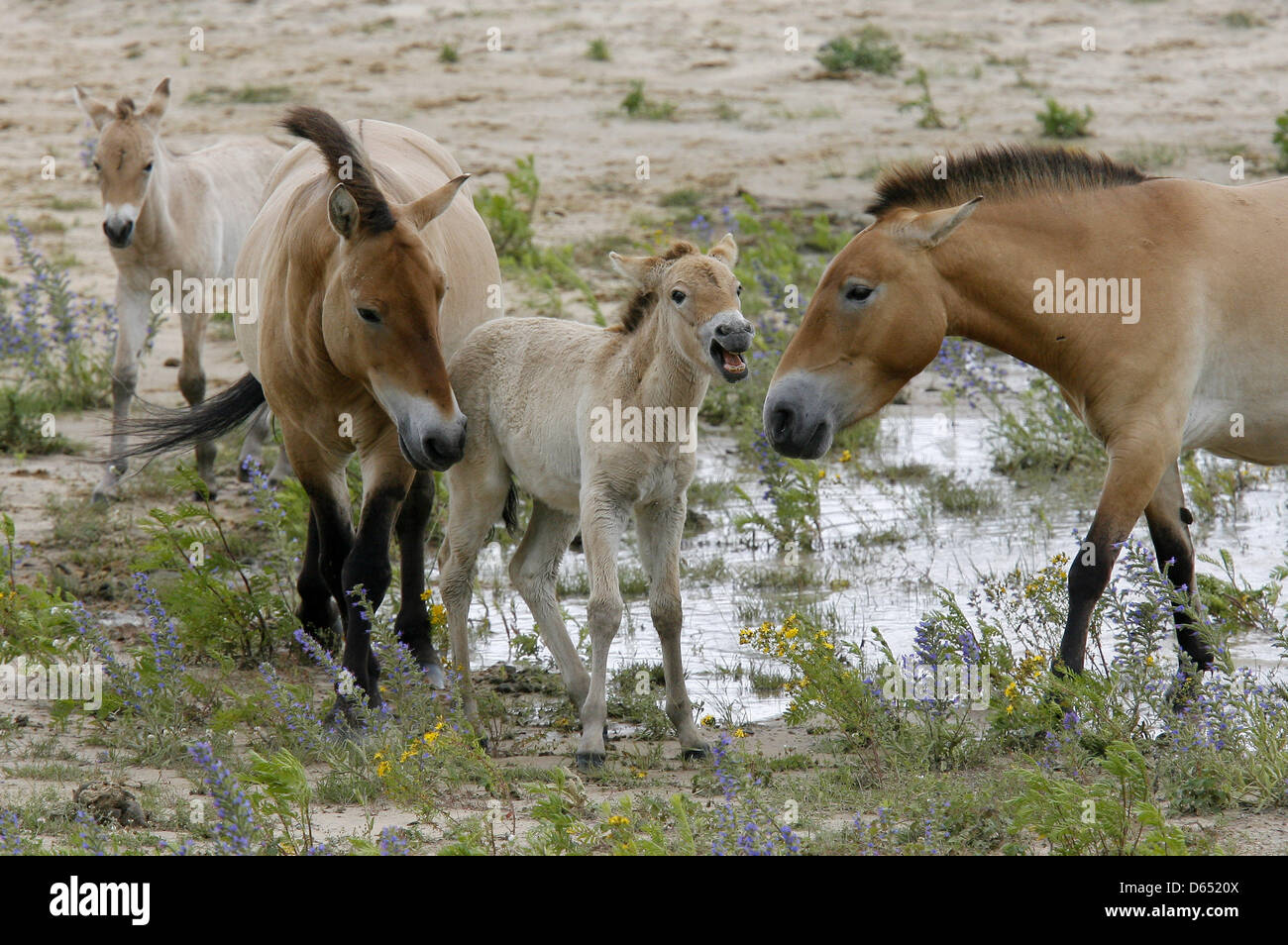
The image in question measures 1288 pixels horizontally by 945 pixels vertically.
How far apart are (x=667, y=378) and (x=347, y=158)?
1.28 metres

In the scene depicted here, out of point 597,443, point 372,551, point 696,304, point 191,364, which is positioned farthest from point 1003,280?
point 191,364

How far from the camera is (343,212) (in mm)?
4785

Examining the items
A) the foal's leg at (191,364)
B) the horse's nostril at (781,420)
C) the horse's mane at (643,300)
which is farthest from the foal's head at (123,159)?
the horse's nostril at (781,420)

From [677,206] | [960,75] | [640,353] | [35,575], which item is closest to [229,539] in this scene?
[35,575]

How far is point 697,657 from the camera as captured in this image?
602 cm

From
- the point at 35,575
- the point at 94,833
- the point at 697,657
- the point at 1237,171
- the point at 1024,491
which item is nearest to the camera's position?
the point at 94,833

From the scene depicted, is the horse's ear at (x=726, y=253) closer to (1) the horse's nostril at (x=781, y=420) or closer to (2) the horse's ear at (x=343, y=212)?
(1) the horse's nostril at (x=781, y=420)

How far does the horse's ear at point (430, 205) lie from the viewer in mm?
4961

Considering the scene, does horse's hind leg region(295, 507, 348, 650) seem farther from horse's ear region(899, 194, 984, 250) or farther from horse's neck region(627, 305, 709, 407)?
horse's ear region(899, 194, 984, 250)

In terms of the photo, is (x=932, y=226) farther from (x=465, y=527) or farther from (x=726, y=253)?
(x=465, y=527)

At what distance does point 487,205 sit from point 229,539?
14.3 feet

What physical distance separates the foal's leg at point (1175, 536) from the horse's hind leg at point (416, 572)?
2.66 m
